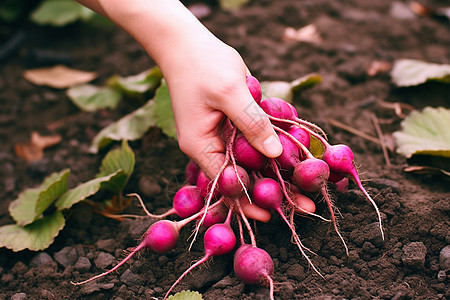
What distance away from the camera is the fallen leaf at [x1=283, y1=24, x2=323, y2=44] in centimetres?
333

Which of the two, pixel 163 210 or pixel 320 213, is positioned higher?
pixel 320 213

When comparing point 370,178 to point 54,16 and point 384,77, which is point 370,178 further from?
point 54,16

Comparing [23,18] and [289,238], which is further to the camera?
[23,18]

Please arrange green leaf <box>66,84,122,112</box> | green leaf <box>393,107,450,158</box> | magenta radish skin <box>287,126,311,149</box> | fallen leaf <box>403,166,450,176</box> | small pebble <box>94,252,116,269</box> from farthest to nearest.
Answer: green leaf <box>66,84,122,112</box>, green leaf <box>393,107,450,158</box>, fallen leaf <box>403,166,450,176</box>, small pebble <box>94,252,116,269</box>, magenta radish skin <box>287,126,311,149</box>

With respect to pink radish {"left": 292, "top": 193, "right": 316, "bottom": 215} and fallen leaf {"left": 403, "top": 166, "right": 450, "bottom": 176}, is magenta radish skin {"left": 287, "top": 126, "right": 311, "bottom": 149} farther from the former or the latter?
fallen leaf {"left": 403, "top": 166, "right": 450, "bottom": 176}

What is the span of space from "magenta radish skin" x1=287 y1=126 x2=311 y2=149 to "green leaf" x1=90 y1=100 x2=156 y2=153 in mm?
919

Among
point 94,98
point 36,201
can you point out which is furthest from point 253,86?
point 94,98

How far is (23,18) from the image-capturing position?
12.2 ft

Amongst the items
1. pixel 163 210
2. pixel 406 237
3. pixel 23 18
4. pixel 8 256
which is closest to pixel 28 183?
pixel 8 256

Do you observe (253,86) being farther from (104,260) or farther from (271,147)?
(104,260)

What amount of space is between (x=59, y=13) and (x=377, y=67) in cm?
238

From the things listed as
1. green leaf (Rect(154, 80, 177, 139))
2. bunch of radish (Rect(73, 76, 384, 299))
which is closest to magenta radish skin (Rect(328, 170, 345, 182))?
bunch of radish (Rect(73, 76, 384, 299))

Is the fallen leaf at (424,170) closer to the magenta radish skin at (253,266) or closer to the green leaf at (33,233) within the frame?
the magenta radish skin at (253,266)

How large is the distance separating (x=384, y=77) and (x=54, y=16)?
2.45m
